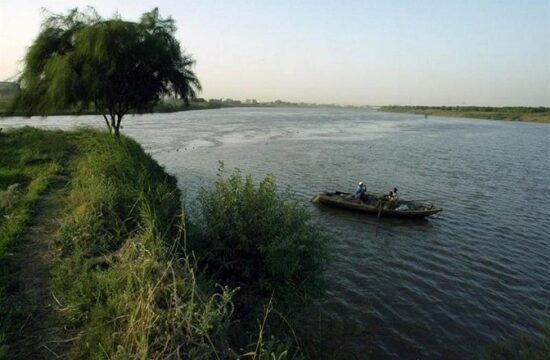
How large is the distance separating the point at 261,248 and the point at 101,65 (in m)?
14.8

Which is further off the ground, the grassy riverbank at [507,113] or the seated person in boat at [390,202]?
the grassy riverbank at [507,113]

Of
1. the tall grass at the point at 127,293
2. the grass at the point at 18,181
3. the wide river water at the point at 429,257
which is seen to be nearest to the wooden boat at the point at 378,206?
the wide river water at the point at 429,257

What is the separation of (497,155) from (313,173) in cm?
2481

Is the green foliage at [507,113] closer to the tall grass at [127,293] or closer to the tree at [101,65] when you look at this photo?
the tree at [101,65]

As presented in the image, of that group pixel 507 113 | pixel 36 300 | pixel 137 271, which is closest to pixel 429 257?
pixel 137 271

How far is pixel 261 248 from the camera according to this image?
8562 mm

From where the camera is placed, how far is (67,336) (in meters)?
5.28

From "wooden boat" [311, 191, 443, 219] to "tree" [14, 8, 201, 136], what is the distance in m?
10.4

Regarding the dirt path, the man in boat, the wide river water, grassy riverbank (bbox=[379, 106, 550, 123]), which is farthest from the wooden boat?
grassy riverbank (bbox=[379, 106, 550, 123])

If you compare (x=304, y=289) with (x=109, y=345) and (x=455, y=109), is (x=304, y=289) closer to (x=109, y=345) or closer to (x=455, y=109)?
(x=109, y=345)

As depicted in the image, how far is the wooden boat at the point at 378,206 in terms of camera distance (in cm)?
1873

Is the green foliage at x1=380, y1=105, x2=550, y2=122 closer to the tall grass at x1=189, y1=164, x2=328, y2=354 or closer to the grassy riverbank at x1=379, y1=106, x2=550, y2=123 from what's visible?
the grassy riverbank at x1=379, y1=106, x2=550, y2=123

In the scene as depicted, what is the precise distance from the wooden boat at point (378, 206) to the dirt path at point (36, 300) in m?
14.0

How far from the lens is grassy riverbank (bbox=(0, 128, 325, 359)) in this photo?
486 centimetres
